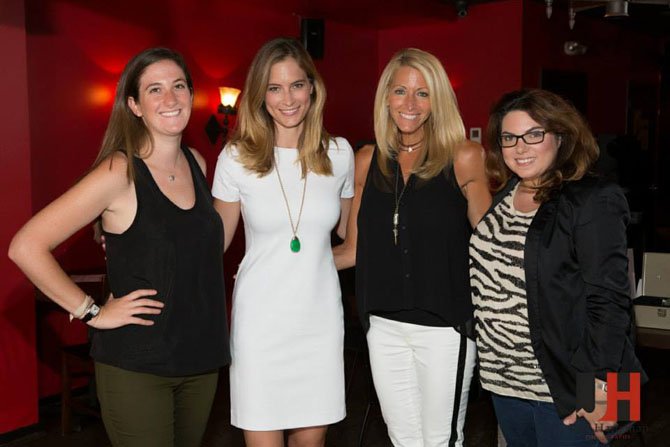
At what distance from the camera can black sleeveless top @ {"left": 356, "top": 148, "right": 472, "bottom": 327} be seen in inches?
95.2

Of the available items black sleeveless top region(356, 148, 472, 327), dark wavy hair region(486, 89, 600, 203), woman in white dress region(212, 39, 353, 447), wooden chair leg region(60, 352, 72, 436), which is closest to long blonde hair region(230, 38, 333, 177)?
woman in white dress region(212, 39, 353, 447)

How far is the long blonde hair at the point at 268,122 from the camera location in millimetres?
2455

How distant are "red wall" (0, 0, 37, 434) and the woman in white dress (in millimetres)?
2271

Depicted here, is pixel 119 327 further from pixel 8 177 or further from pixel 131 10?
pixel 131 10

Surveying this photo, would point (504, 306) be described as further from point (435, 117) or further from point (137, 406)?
point (137, 406)

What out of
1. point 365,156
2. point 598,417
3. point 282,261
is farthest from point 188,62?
point 598,417

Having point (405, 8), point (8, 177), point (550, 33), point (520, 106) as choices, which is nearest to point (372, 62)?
point (405, 8)

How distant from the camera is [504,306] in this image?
2088 millimetres

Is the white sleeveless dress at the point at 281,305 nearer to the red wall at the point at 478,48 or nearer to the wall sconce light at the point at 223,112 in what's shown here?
the wall sconce light at the point at 223,112

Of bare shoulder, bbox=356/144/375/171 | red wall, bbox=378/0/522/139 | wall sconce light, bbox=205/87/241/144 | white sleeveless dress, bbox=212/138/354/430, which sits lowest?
white sleeveless dress, bbox=212/138/354/430

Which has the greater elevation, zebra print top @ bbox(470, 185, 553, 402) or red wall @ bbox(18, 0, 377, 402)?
red wall @ bbox(18, 0, 377, 402)

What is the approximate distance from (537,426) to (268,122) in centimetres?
134

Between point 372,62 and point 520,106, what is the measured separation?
6551mm

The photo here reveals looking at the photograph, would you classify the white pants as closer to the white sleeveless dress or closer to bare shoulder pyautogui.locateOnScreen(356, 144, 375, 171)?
the white sleeveless dress
